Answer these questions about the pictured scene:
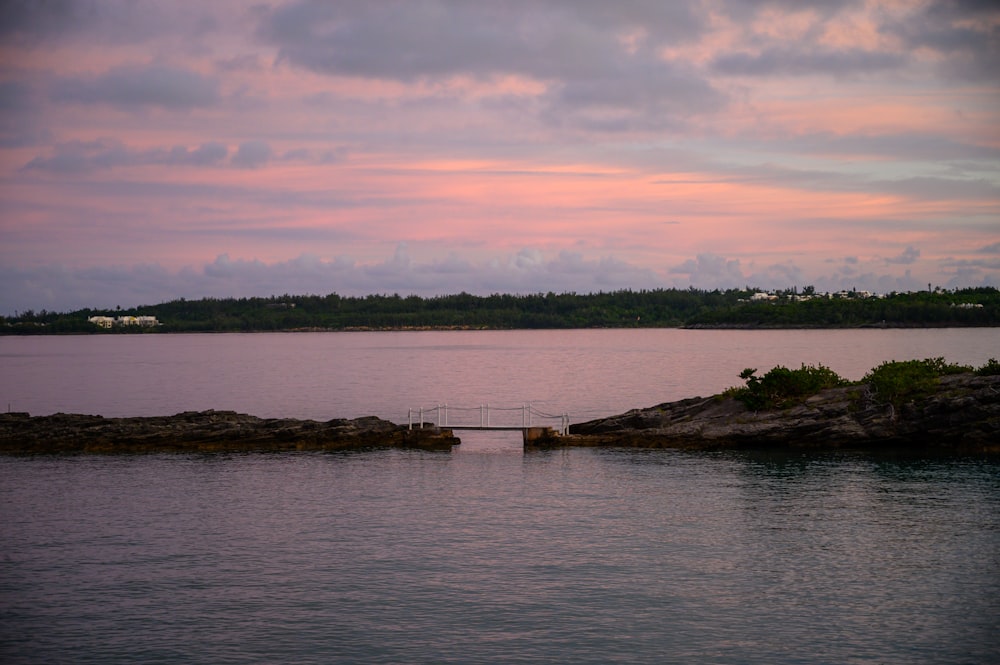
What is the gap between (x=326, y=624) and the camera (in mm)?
26625

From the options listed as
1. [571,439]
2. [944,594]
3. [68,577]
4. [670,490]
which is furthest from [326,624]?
[571,439]

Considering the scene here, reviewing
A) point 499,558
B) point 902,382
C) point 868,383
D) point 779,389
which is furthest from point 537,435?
point 499,558

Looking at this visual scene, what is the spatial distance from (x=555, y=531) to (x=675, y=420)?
2576 cm

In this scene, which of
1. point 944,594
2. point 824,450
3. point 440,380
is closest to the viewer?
point 944,594

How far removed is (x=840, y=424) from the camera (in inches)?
2232

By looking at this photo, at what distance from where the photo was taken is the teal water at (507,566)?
82.1ft

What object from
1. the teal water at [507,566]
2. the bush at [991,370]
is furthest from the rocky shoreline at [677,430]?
the teal water at [507,566]

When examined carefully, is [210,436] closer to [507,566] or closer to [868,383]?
[507,566]

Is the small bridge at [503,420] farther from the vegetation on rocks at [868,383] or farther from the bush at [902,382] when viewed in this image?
the bush at [902,382]

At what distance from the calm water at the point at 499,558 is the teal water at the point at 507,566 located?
4.5 inches

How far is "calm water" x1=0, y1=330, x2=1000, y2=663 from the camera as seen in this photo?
2516cm

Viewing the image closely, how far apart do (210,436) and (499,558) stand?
3393cm

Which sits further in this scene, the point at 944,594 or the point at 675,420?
the point at 675,420

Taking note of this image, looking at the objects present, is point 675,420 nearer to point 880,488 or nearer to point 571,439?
point 571,439
